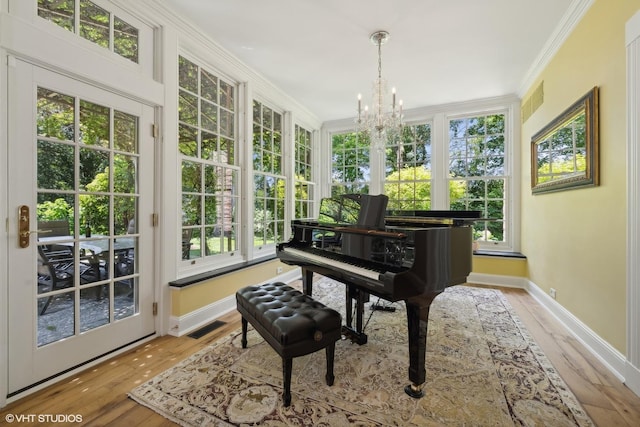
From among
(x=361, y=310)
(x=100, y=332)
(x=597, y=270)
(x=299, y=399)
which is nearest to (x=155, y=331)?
(x=100, y=332)

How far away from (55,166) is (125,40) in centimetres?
118

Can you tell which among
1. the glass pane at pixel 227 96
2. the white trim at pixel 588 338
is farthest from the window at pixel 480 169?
the glass pane at pixel 227 96

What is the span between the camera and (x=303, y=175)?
→ 518 centimetres

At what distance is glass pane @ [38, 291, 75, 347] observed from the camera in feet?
5.99

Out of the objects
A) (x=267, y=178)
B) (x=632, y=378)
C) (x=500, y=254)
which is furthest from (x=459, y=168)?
(x=632, y=378)

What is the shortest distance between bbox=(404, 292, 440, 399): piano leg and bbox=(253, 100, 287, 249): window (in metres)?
2.59

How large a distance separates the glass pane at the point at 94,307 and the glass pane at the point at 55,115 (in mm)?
1102

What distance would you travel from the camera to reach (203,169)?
9.89 feet

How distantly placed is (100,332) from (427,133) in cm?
509

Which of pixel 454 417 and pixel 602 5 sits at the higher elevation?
pixel 602 5

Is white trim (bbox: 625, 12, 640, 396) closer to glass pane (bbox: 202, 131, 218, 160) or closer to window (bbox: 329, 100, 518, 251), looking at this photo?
window (bbox: 329, 100, 518, 251)

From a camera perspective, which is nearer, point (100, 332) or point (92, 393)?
point (92, 393)

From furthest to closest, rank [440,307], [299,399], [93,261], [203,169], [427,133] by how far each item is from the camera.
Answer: [427,133]
[440,307]
[203,169]
[93,261]
[299,399]

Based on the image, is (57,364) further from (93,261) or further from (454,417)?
(454,417)
